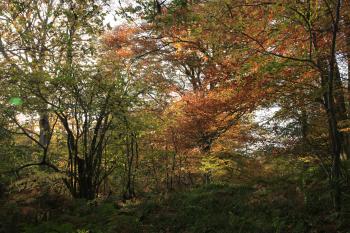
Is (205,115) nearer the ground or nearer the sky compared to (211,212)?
nearer the sky

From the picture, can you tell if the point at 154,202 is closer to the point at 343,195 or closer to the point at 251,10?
the point at 343,195

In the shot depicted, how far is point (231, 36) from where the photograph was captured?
6922mm

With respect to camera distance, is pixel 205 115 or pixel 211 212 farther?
pixel 205 115

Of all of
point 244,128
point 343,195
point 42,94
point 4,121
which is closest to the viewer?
point 343,195

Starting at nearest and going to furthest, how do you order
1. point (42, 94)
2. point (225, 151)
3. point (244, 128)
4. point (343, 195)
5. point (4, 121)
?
1. point (343, 195)
2. point (42, 94)
3. point (4, 121)
4. point (244, 128)
5. point (225, 151)

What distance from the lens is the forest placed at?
6395 mm

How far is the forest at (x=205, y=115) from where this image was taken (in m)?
6.39

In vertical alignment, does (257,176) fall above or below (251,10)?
below

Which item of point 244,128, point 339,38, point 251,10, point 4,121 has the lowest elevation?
point 244,128

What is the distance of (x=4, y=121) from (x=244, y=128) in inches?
333

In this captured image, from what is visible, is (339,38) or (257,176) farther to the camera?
(257,176)

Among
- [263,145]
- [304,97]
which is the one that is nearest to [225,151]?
[263,145]

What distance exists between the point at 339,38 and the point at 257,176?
621 cm

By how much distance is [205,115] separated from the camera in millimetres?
11219
